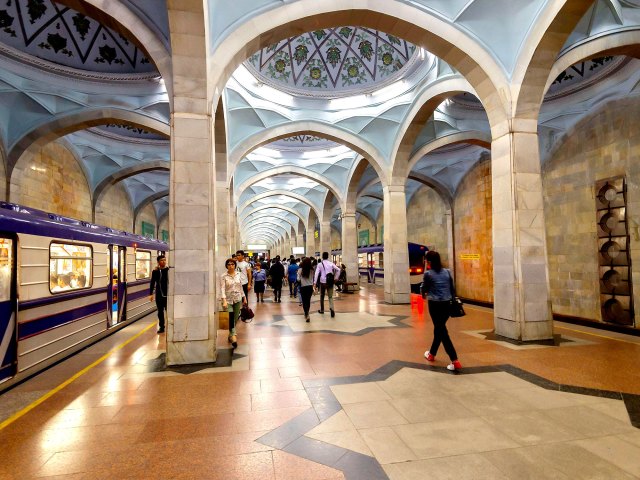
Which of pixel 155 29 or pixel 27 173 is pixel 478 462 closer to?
pixel 155 29

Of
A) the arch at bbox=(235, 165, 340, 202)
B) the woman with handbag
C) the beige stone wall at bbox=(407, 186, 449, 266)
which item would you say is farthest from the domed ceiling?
the woman with handbag

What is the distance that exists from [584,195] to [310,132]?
905 cm

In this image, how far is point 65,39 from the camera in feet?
35.5

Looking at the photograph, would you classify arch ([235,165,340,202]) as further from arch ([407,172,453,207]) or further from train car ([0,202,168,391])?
train car ([0,202,168,391])

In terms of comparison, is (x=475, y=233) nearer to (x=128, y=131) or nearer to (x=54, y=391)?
(x=54, y=391)

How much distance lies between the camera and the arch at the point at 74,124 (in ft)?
35.4

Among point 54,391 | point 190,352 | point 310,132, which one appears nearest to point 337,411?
point 190,352

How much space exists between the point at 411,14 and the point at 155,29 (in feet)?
15.1

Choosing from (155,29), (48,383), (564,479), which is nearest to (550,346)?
(564,479)

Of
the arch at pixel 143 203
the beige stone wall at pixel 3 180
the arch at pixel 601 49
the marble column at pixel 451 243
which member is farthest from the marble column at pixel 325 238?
the arch at pixel 601 49

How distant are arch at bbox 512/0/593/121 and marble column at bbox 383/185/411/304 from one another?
5625mm

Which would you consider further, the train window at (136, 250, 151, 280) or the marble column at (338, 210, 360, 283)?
the marble column at (338, 210, 360, 283)

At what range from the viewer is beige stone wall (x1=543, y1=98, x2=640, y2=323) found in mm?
8375

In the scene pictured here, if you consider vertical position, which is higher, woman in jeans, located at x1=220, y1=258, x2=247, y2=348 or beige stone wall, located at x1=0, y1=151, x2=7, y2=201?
beige stone wall, located at x1=0, y1=151, x2=7, y2=201
